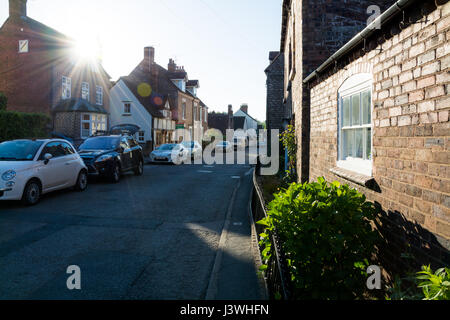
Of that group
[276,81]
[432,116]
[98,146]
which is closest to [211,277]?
[432,116]

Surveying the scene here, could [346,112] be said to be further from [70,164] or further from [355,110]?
[70,164]

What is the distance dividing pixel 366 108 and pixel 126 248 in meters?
4.29

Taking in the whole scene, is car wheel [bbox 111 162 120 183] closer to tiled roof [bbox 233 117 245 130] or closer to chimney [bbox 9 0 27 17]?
chimney [bbox 9 0 27 17]

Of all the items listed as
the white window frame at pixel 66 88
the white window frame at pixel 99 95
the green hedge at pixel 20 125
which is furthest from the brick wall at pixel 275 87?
the white window frame at pixel 99 95

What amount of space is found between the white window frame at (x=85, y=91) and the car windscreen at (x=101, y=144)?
1881 cm

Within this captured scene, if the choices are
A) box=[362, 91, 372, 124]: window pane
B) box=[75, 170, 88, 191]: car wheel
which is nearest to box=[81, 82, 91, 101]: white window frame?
box=[75, 170, 88, 191]: car wheel

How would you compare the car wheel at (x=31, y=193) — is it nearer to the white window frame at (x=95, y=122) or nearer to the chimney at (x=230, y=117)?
the white window frame at (x=95, y=122)

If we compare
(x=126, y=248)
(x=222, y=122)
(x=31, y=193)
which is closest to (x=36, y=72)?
(x=31, y=193)

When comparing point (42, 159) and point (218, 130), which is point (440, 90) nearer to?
point (42, 159)

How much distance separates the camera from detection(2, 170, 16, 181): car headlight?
26.9 feet

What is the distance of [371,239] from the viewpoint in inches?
135

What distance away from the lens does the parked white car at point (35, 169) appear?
27.3 feet

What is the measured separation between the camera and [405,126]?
3.38 meters

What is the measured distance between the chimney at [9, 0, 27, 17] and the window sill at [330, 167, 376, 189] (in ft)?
101
